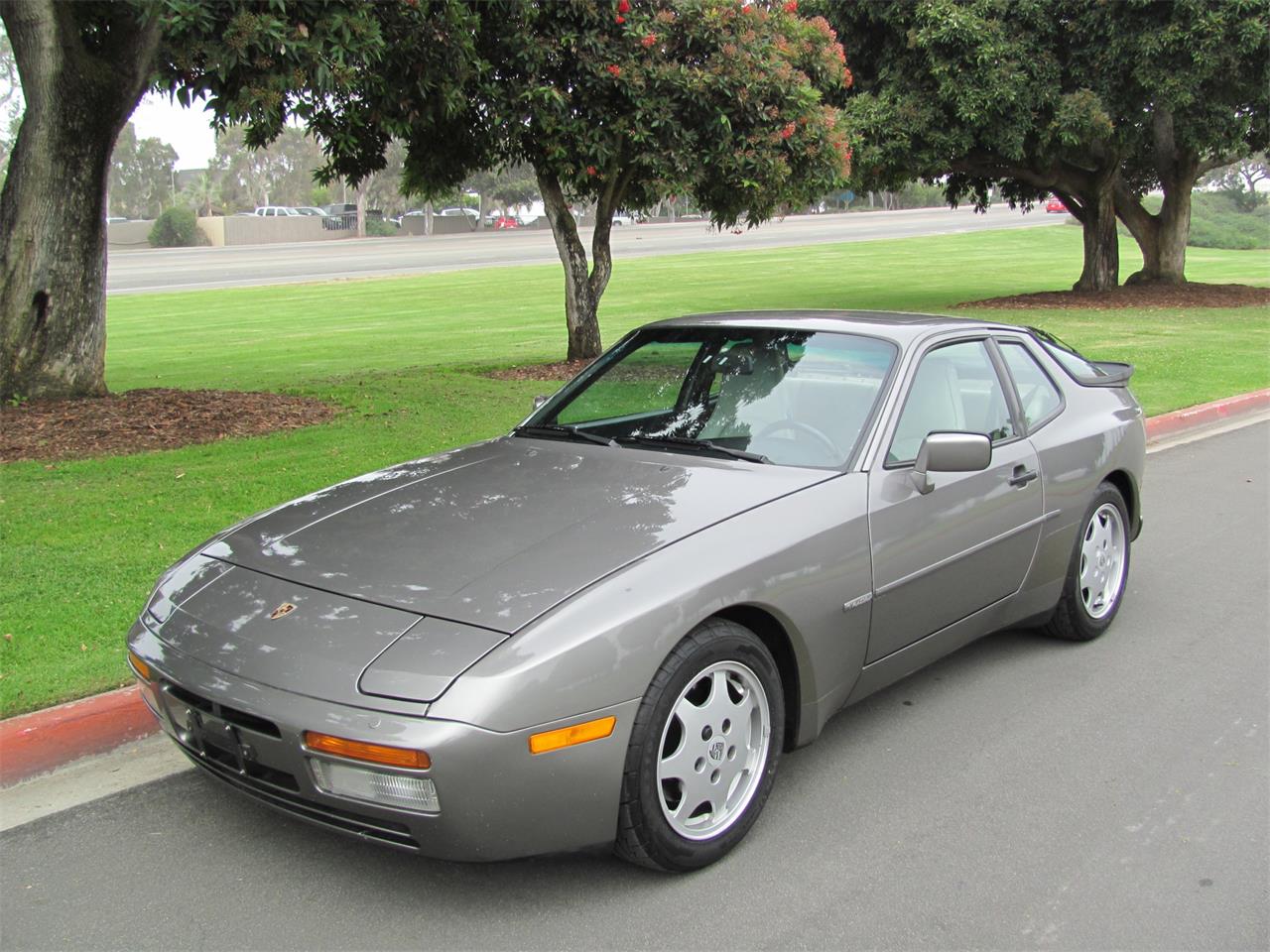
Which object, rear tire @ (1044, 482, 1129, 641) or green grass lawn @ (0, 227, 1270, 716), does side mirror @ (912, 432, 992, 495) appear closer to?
rear tire @ (1044, 482, 1129, 641)

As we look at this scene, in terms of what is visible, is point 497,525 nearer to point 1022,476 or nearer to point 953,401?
point 953,401

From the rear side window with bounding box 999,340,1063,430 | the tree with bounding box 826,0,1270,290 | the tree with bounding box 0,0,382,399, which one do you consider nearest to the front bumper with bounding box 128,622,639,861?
the rear side window with bounding box 999,340,1063,430

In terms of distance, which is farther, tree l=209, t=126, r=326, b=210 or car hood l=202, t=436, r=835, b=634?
tree l=209, t=126, r=326, b=210

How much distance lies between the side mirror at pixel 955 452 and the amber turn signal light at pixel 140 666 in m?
2.58

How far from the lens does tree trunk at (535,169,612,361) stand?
1360 cm

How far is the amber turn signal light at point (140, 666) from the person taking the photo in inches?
131

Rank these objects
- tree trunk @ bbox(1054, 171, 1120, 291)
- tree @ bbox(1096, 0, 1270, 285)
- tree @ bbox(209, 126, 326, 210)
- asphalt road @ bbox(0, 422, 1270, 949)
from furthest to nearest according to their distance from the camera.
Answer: tree @ bbox(209, 126, 326, 210) → tree trunk @ bbox(1054, 171, 1120, 291) → tree @ bbox(1096, 0, 1270, 285) → asphalt road @ bbox(0, 422, 1270, 949)

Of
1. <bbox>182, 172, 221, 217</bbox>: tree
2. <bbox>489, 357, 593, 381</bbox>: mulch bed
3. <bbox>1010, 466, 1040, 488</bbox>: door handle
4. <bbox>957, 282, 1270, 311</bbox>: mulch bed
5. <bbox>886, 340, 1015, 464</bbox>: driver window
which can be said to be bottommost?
<bbox>489, 357, 593, 381</bbox>: mulch bed

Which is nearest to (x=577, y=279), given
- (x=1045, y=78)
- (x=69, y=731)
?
(x=69, y=731)

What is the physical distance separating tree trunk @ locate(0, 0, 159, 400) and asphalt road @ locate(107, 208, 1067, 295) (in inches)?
972

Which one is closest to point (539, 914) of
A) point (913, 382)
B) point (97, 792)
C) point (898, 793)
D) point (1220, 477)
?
point (898, 793)

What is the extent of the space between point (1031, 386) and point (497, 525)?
2.63 meters

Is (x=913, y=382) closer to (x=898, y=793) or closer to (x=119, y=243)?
(x=898, y=793)

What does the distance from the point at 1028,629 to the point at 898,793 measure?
182 cm
